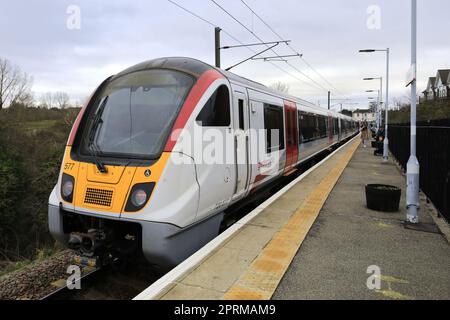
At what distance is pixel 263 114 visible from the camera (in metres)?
7.32

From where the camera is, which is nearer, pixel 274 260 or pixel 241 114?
pixel 274 260

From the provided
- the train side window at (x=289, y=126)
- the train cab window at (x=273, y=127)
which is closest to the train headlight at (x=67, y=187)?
the train cab window at (x=273, y=127)

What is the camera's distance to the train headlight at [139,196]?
4055 mm

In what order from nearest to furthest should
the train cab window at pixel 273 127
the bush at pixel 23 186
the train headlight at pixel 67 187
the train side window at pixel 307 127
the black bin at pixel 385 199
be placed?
the train headlight at pixel 67 187 → the black bin at pixel 385 199 → the train cab window at pixel 273 127 → the train side window at pixel 307 127 → the bush at pixel 23 186

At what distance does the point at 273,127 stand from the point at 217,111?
10.6 feet

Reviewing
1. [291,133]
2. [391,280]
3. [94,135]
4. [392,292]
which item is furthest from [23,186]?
[392,292]

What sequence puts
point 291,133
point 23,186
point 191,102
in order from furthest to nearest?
point 23,186, point 291,133, point 191,102

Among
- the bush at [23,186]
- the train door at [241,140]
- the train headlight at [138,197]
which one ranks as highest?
the train door at [241,140]

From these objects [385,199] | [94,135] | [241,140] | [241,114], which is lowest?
[385,199]

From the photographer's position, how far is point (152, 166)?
4.15 metres

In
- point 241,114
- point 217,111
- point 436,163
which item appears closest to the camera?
point 217,111

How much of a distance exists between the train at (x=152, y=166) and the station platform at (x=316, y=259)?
1.75 feet

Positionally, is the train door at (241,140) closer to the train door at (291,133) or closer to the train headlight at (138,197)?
the train headlight at (138,197)

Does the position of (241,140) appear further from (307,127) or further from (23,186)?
(23,186)
